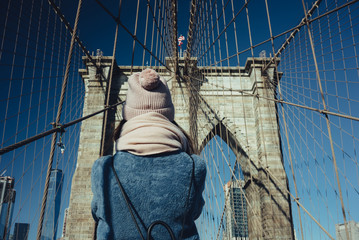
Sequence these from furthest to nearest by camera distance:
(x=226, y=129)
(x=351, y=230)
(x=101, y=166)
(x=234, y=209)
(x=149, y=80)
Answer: (x=351, y=230)
(x=226, y=129)
(x=234, y=209)
(x=149, y=80)
(x=101, y=166)

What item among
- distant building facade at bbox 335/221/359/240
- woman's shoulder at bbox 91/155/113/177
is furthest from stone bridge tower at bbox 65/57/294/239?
woman's shoulder at bbox 91/155/113/177

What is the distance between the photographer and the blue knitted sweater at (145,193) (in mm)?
1222

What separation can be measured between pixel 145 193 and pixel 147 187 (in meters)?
0.03

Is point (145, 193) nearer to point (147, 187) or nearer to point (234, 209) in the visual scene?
point (147, 187)

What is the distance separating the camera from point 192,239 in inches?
51.0

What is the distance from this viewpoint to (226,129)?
8383 mm

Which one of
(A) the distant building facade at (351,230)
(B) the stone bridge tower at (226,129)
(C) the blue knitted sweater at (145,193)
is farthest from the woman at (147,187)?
(B) the stone bridge tower at (226,129)

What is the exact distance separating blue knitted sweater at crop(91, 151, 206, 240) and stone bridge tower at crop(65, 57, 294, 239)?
19.3 feet

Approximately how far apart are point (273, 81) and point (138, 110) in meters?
7.48

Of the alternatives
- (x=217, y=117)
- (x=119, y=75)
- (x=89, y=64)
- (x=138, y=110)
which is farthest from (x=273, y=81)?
(x=138, y=110)

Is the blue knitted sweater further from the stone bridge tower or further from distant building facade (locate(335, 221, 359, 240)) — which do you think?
the stone bridge tower

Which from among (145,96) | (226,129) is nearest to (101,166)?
(145,96)

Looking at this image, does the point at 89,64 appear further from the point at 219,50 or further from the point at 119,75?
the point at 219,50

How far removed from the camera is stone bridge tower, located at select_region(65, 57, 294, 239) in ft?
23.3
